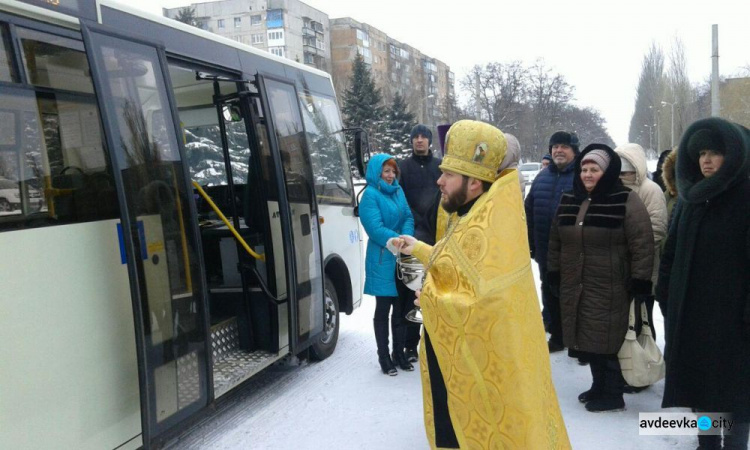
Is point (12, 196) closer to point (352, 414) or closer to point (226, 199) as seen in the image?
point (352, 414)

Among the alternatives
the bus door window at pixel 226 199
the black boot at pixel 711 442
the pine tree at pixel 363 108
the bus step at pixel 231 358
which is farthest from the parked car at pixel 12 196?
the pine tree at pixel 363 108

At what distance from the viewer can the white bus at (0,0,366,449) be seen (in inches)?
110

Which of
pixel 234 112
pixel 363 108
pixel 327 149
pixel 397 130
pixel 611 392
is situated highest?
pixel 363 108

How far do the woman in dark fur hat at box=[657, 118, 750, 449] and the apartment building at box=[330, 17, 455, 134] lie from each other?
55397 mm

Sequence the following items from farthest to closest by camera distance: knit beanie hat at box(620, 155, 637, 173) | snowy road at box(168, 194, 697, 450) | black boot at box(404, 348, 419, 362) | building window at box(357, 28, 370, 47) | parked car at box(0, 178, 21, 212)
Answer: building window at box(357, 28, 370, 47) < black boot at box(404, 348, 419, 362) < knit beanie hat at box(620, 155, 637, 173) < snowy road at box(168, 194, 697, 450) < parked car at box(0, 178, 21, 212)

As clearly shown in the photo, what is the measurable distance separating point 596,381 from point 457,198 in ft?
8.49

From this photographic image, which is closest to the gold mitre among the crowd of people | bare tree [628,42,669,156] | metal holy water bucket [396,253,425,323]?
the crowd of people

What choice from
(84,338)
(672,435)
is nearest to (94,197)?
(84,338)

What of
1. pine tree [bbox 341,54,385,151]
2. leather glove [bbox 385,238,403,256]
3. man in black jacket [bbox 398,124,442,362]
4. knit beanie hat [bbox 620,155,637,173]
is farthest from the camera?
pine tree [bbox 341,54,385,151]

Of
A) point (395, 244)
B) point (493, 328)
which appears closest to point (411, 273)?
point (395, 244)

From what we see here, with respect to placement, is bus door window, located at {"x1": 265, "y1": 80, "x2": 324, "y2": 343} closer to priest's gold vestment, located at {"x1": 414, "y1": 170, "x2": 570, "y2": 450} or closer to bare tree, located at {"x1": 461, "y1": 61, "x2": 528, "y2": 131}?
priest's gold vestment, located at {"x1": 414, "y1": 170, "x2": 570, "y2": 450}

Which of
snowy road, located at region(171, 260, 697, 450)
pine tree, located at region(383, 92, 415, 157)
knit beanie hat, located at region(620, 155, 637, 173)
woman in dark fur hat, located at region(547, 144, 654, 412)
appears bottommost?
snowy road, located at region(171, 260, 697, 450)

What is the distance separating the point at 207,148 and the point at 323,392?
2.91m

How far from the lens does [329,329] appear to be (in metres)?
6.09
